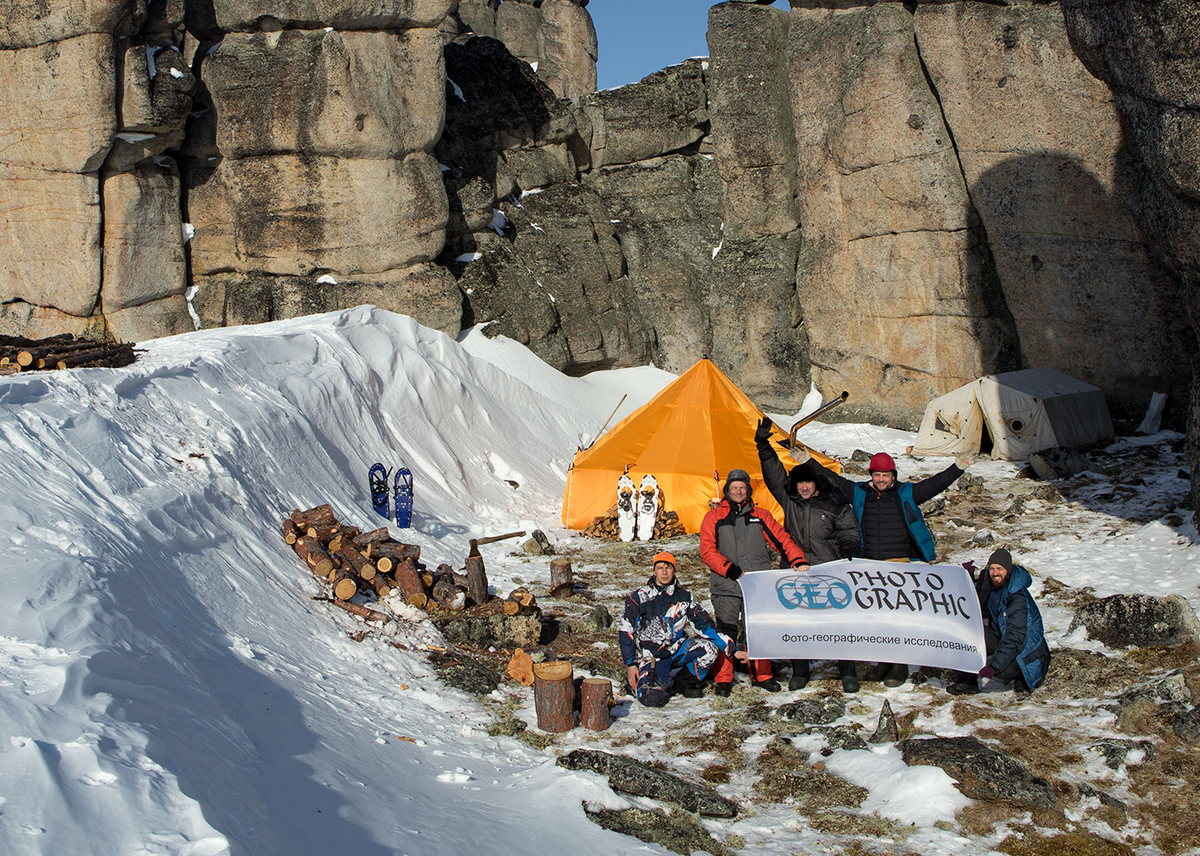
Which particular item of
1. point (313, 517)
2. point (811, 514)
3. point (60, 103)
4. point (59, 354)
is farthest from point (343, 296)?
point (811, 514)

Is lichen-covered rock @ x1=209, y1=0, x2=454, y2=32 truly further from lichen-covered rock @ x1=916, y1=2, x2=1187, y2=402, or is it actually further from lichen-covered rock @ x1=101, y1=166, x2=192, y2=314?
lichen-covered rock @ x1=916, y1=2, x2=1187, y2=402

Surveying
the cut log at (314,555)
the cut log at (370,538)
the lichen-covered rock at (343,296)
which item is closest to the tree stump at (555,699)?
the cut log at (314,555)

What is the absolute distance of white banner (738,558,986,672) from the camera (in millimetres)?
6176

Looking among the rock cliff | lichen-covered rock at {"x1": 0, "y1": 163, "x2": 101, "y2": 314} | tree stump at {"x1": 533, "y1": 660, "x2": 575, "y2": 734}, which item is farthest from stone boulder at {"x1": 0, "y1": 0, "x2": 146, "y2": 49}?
tree stump at {"x1": 533, "y1": 660, "x2": 575, "y2": 734}

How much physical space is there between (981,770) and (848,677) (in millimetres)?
1420

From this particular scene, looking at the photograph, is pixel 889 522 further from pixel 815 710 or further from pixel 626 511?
pixel 626 511

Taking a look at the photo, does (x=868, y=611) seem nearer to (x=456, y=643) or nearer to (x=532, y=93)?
(x=456, y=643)

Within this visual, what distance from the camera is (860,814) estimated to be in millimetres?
4965

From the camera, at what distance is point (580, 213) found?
1956 cm

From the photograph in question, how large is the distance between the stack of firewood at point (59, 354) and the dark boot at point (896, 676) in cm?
739

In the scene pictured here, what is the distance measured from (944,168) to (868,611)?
11917 mm

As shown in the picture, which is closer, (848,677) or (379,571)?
(848,677)

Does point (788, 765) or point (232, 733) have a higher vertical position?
point (232, 733)

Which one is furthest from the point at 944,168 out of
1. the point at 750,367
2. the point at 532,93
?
Answer: the point at 532,93
